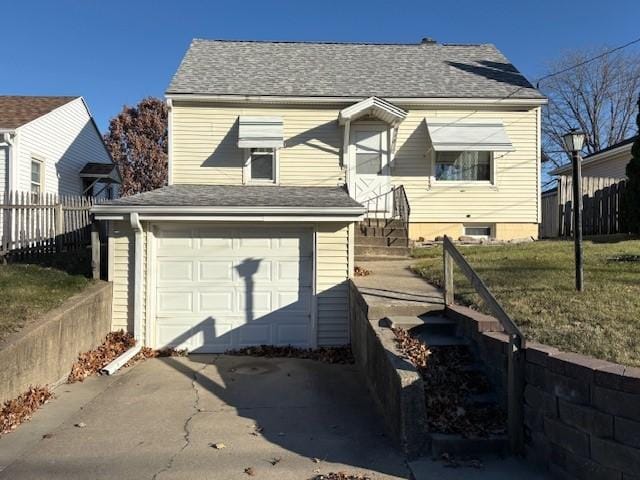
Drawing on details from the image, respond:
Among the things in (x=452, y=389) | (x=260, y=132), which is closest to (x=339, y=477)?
(x=452, y=389)

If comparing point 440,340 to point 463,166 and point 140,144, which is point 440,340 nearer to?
point 463,166

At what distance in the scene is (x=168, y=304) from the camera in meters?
8.70

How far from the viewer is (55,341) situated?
6.51 metres

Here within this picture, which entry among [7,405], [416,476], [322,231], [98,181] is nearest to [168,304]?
[322,231]

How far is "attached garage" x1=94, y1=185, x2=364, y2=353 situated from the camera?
8.59 m

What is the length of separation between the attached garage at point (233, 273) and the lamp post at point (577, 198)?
325 centimetres

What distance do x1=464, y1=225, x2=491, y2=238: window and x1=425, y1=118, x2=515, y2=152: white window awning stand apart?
2258 mm

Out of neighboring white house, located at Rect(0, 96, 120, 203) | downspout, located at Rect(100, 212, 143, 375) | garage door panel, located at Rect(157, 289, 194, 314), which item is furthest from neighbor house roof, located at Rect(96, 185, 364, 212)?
neighboring white house, located at Rect(0, 96, 120, 203)

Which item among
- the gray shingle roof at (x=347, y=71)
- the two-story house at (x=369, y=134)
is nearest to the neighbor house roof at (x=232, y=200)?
the two-story house at (x=369, y=134)

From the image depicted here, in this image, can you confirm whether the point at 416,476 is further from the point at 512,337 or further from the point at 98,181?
the point at 98,181

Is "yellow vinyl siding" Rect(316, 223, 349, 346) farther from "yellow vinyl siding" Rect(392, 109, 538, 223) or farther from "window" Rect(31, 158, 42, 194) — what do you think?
"window" Rect(31, 158, 42, 194)

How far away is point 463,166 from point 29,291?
1061 centimetres

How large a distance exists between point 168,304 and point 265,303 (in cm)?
163

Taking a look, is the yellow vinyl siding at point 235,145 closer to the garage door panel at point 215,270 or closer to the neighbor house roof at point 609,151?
the garage door panel at point 215,270
